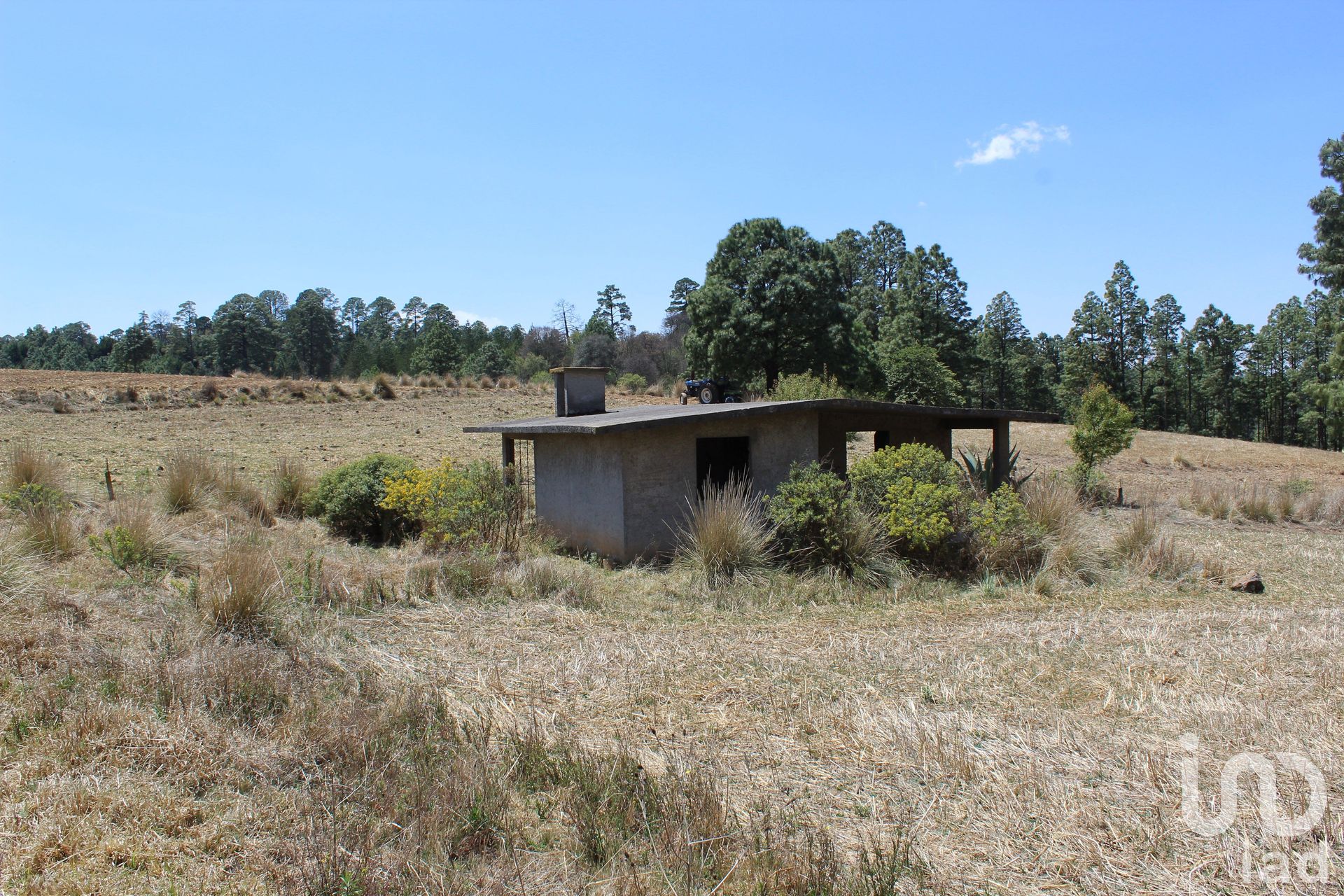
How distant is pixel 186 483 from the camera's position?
14117mm

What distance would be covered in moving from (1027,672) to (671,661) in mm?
2880

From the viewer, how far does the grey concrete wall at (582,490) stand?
1252 centimetres

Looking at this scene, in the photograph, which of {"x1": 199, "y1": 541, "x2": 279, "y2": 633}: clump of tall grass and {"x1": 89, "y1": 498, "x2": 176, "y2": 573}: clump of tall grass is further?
{"x1": 89, "y1": 498, "x2": 176, "y2": 573}: clump of tall grass

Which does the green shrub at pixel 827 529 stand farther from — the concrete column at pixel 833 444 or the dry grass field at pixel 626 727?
the concrete column at pixel 833 444

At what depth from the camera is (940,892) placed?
3510 millimetres

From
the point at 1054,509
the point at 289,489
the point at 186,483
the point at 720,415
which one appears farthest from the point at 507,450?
the point at 1054,509

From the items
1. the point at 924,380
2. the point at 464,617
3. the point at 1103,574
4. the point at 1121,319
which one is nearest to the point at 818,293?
the point at 924,380

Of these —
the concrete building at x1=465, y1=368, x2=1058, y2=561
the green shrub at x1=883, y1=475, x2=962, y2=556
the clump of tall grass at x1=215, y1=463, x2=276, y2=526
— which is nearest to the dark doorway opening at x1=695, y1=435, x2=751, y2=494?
the concrete building at x1=465, y1=368, x2=1058, y2=561

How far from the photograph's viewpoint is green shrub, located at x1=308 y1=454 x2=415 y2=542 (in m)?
14.2

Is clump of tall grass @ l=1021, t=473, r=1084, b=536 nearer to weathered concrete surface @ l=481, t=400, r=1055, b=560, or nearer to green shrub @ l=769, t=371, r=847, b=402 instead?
weathered concrete surface @ l=481, t=400, r=1055, b=560

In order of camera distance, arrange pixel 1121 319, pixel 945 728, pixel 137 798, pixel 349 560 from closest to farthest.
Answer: pixel 137 798 → pixel 945 728 → pixel 349 560 → pixel 1121 319

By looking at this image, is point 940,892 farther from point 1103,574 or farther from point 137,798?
point 1103,574

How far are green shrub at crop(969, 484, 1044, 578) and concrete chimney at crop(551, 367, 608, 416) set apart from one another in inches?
272

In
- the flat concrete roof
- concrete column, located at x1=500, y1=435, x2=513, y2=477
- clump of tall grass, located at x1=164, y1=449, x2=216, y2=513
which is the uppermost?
the flat concrete roof
